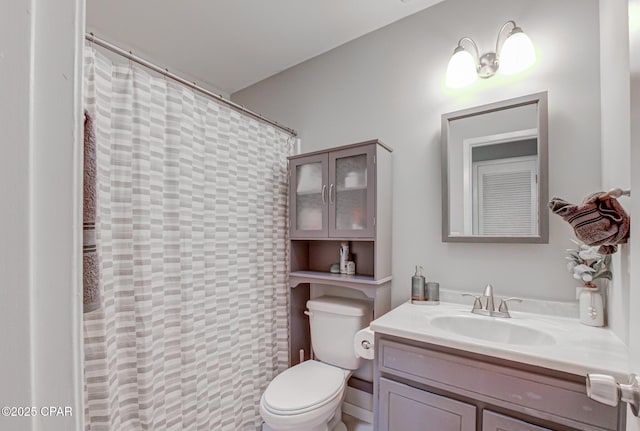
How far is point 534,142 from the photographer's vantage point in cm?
137

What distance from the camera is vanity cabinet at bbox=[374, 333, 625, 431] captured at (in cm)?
87

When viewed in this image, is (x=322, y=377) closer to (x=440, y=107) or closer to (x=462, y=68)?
(x=440, y=107)

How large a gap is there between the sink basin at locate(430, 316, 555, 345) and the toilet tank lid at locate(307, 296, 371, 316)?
468 mm

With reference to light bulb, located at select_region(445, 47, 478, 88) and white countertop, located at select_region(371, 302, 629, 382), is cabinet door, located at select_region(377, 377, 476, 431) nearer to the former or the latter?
white countertop, located at select_region(371, 302, 629, 382)

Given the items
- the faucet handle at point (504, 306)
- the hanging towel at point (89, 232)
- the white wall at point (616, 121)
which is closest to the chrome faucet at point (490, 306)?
the faucet handle at point (504, 306)

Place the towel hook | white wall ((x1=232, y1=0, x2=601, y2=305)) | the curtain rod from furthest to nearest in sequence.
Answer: white wall ((x1=232, y1=0, x2=601, y2=305)) < the curtain rod < the towel hook

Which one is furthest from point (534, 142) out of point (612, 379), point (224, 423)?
point (224, 423)

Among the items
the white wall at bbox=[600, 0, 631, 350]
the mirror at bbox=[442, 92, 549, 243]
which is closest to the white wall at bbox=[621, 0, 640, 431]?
the white wall at bbox=[600, 0, 631, 350]

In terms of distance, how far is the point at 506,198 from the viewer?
143cm

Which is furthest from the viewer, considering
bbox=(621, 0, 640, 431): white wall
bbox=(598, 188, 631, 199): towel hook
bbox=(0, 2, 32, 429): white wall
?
bbox=(598, 188, 631, 199): towel hook

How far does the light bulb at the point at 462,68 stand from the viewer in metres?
1.50

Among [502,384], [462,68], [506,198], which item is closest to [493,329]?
[502,384]

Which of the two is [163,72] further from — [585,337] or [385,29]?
[585,337]

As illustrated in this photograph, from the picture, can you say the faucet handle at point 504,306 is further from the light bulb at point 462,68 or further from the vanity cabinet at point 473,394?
the light bulb at point 462,68
